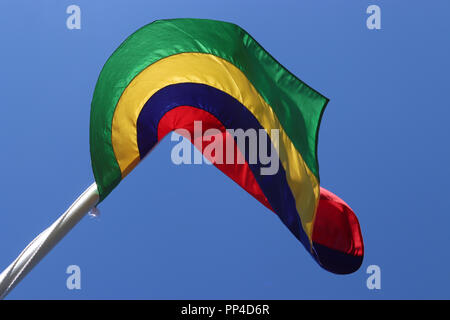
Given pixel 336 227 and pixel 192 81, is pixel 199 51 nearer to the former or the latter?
pixel 192 81

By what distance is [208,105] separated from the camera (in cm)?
379

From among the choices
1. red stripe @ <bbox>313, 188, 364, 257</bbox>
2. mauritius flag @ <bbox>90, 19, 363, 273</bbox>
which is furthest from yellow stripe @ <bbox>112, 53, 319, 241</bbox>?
red stripe @ <bbox>313, 188, 364, 257</bbox>

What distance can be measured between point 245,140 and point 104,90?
87 cm

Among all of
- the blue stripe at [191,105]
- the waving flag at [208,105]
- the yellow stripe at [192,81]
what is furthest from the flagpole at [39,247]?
the blue stripe at [191,105]

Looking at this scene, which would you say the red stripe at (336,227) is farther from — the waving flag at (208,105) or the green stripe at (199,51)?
the green stripe at (199,51)

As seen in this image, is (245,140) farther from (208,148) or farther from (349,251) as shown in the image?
(349,251)

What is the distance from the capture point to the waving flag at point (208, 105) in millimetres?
3754

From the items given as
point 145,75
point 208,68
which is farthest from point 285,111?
point 145,75

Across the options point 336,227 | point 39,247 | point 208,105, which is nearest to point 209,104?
point 208,105

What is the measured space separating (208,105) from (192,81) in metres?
0.16

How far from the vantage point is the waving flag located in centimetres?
375

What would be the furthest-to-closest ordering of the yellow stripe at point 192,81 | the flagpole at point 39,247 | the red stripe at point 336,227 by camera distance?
1. the red stripe at point 336,227
2. the yellow stripe at point 192,81
3. the flagpole at point 39,247

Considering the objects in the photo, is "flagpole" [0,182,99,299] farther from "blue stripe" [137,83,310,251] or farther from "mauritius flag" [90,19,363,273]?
"blue stripe" [137,83,310,251]

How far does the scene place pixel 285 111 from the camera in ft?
14.4
